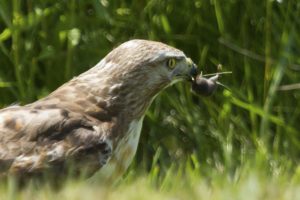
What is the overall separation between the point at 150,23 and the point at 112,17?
24cm

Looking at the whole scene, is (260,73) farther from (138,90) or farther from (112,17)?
(138,90)

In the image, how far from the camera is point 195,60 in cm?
627

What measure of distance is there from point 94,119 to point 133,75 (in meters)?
0.31

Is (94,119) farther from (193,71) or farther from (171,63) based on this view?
(193,71)

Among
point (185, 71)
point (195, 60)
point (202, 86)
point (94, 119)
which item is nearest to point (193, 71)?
point (185, 71)

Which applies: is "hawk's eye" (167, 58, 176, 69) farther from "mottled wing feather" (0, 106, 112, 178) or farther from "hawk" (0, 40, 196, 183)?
"mottled wing feather" (0, 106, 112, 178)

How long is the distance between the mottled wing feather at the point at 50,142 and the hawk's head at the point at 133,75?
0.25 metres

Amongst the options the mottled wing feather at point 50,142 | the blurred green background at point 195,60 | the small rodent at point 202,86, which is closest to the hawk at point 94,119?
the mottled wing feather at point 50,142

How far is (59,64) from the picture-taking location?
6.11 metres

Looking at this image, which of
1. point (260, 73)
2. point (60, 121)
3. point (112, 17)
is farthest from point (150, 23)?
point (60, 121)

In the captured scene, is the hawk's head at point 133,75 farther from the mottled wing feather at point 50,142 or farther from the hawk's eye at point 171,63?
the mottled wing feather at point 50,142

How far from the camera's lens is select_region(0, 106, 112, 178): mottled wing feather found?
15.1 ft

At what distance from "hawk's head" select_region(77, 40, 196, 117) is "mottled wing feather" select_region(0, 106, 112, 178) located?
0.81ft

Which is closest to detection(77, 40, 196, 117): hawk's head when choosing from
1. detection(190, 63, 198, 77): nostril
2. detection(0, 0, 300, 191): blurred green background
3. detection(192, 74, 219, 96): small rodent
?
detection(190, 63, 198, 77): nostril
